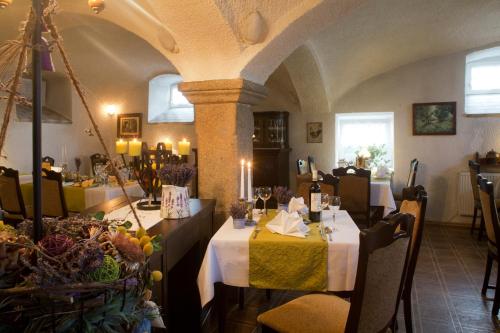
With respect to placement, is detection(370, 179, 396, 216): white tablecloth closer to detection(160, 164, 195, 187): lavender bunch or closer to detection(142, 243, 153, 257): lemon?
detection(160, 164, 195, 187): lavender bunch

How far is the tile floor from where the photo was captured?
104 inches

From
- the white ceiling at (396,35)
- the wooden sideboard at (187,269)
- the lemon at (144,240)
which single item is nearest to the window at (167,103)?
the white ceiling at (396,35)

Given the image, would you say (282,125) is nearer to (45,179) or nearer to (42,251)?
(45,179)

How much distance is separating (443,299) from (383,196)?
5.66ft

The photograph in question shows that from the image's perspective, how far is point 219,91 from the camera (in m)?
2.83

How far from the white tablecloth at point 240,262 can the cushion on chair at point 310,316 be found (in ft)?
0.44

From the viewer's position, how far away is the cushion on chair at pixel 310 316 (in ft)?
5.53

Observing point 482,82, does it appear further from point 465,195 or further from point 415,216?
point 415,216

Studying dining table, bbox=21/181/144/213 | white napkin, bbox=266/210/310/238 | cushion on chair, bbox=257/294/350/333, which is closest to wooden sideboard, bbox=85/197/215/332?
white napkin, bbox=266/210/310/238

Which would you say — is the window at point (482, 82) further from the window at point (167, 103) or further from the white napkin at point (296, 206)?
the window at point (167, 103)

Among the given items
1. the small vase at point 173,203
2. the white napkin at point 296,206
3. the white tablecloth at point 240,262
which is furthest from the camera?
the white napkin at point 296,206

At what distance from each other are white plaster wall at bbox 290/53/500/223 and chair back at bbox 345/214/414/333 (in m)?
4.95

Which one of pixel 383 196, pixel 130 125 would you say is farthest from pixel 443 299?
pixel 130 125

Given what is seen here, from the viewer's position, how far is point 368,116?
6578 mm
